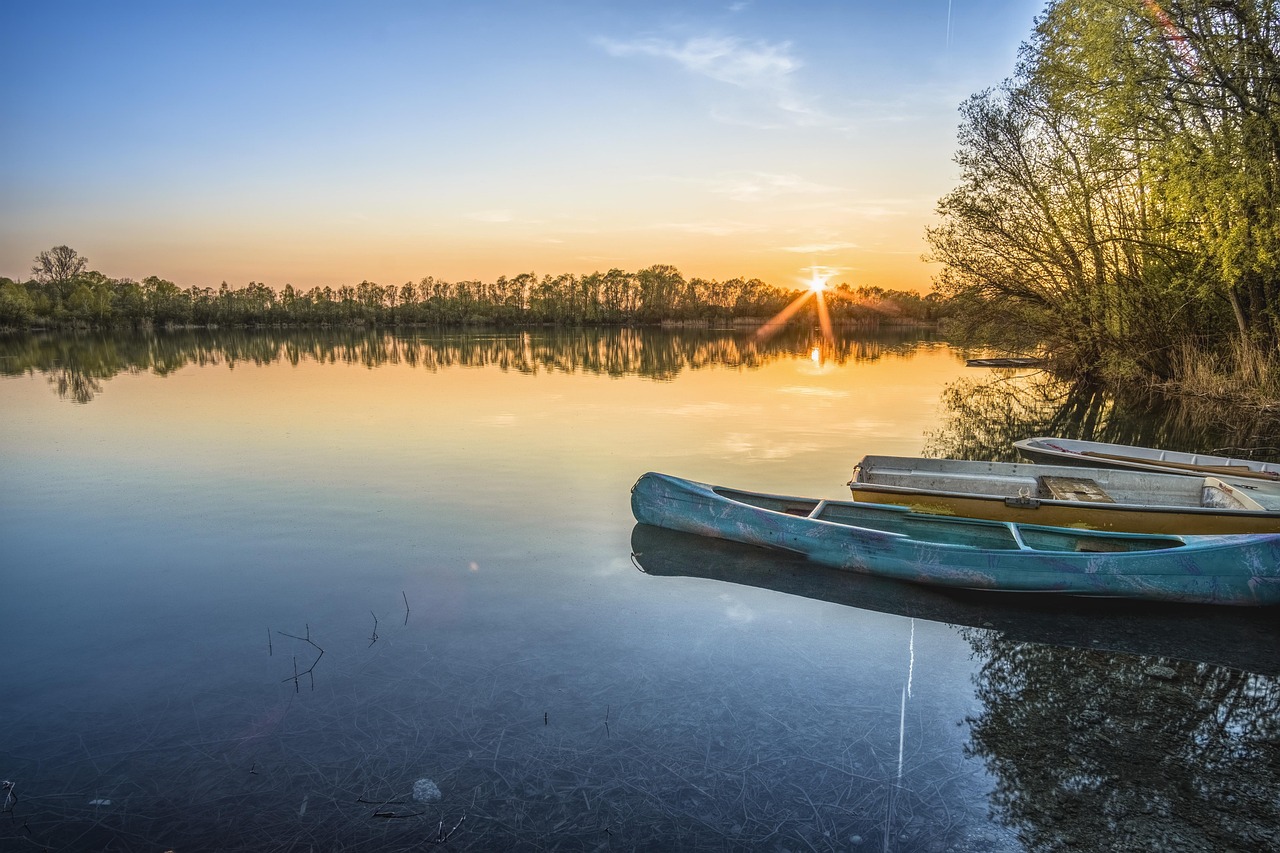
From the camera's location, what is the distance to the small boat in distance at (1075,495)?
292 inches

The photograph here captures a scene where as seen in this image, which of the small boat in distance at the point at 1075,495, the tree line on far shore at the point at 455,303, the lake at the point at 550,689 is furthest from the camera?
the tree line on far shore at the point at 455,303

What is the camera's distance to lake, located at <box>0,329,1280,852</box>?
3.83 metres

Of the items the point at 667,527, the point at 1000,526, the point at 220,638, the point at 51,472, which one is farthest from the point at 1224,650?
the point at 51,472

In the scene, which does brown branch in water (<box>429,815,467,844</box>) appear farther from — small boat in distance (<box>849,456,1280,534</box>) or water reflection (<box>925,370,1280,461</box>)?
water reflection (<box>925,370,1280,461</box>)

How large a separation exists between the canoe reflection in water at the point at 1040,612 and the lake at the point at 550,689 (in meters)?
0.04

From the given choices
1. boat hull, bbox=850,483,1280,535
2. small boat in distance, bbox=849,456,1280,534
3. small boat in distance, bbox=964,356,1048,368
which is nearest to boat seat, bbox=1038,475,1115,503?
small boat in distance, bbox=849,456,1280,534

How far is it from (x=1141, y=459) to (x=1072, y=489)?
3.07 metres

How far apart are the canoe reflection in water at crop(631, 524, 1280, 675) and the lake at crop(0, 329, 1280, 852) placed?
1.4 inches

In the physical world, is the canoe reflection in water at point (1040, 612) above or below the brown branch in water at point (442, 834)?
above

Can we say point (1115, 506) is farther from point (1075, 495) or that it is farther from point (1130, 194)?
point (1130, 194)

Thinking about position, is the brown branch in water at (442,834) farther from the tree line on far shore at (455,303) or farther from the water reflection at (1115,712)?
the tree line on far shore at (455,303)

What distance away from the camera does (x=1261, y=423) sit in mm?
15133

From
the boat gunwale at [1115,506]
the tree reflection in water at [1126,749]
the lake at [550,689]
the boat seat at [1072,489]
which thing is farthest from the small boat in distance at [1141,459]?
the tree reflection in water at [1126,749]

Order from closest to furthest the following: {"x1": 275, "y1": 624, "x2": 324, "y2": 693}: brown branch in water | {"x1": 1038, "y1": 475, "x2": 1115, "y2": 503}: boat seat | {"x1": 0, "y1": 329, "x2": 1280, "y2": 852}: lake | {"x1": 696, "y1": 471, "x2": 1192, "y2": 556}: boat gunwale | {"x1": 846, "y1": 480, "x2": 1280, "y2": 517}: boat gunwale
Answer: {"x1": 0, "y1": 329, "x2": 1280, "y2": 852}: lake
{"x1": 275, "y1": 624, "x2": 324, "y2": 693}: brown branch in water
{"x1": 696, "y1": 471, "x2": 1192, "y2": 556}: boat gunwale
{"x1": 846, "y1": 480, "x2": 1280, "y2": 517}: boat gunwale
{"x1": 1038, "y1": 475, "x2": 1115, "y2": 503}: boat seat
